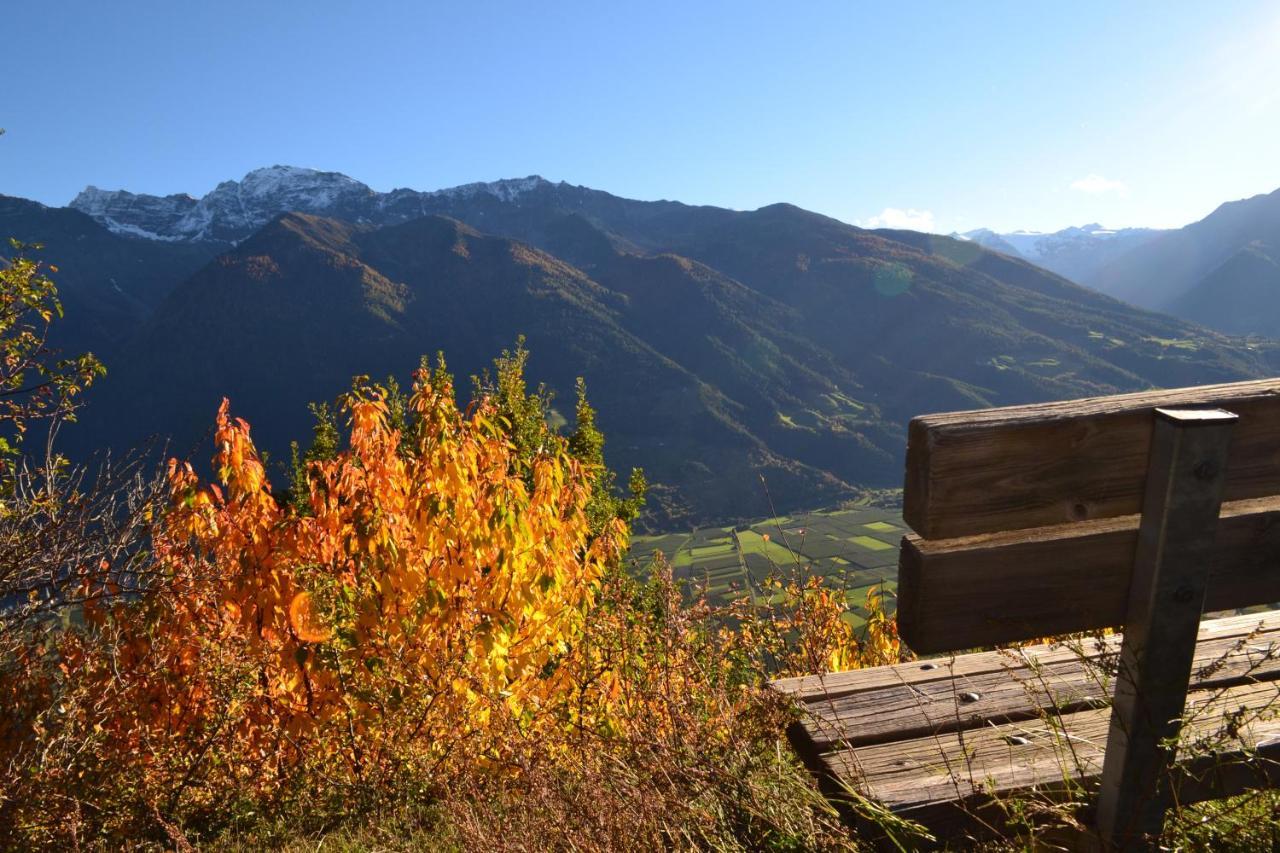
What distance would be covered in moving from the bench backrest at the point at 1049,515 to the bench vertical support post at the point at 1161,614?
0.05m

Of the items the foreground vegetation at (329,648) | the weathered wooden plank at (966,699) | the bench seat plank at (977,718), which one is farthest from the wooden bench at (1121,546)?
the foreground vegetation at (329,648)

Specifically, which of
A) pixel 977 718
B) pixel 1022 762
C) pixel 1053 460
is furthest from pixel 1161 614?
pixel 977 718

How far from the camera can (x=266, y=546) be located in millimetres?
5582

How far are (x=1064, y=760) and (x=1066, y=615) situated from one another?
0.86 m

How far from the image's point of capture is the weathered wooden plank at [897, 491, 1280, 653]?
5.67ft

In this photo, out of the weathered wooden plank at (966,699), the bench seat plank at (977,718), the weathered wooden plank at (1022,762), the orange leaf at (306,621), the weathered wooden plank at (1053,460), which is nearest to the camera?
the weathered wooden plank at (1053,460)

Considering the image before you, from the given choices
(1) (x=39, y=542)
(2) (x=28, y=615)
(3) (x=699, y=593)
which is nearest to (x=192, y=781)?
(2) (x=28, y=615)

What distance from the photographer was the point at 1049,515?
174 centimetres

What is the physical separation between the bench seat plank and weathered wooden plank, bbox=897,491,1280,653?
0.35 m

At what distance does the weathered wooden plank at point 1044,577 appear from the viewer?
1.73 m

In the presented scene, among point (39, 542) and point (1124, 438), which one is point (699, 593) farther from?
point (39, 542)

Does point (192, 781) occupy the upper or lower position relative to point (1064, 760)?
lower

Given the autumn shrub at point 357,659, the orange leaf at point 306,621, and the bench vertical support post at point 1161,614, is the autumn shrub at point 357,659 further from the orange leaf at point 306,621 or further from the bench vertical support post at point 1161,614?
the bench vertical support post at point 1161,614

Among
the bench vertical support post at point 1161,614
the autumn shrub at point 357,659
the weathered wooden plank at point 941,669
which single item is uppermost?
the bench vertical support post at point 1161,614
